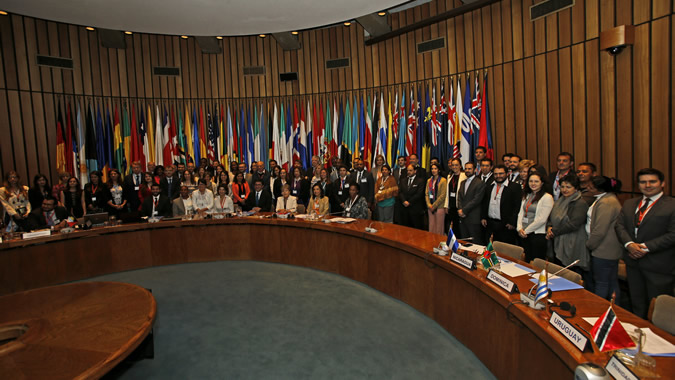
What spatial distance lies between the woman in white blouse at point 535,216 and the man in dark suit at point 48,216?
6164 millimetres

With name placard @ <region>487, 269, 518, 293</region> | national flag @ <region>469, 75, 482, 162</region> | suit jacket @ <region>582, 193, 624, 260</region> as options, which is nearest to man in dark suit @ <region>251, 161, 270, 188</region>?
national flag @ <region>469, 75, 482, 162</region>

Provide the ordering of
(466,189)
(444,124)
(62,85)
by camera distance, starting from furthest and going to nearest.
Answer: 1. (62,85)
2. (444,124)
3. (466,189)

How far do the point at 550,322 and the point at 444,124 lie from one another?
572cm

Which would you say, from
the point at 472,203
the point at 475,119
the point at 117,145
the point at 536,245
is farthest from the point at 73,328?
the point at 117,145

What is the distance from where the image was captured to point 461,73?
23.7ft

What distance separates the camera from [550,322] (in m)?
1.99

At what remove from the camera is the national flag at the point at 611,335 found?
1605mm

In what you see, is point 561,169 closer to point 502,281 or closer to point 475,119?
point 475,119

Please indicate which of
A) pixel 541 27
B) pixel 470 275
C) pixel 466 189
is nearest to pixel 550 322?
pixel 470 275

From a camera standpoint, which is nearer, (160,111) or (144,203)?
(144,203)

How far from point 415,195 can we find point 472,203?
1137 mm

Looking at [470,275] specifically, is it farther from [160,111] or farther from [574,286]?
[160,111]

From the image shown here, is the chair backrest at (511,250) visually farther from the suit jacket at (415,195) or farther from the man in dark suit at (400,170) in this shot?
the man in dark suit at (400,170)

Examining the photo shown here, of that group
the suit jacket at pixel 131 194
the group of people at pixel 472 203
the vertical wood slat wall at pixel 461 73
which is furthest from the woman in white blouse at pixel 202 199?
the vertical wood slat wall at pixel 461 73
